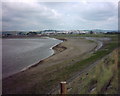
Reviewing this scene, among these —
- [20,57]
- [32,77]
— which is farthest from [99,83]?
[20,57]

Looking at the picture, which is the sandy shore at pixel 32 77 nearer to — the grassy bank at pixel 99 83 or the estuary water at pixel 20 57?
the estuary water at pixel 20 57

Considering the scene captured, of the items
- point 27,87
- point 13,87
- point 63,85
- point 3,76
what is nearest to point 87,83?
point 63,85

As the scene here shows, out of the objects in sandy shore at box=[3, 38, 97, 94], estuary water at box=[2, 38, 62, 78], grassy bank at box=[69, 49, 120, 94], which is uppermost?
grassy bank at box=[69, 49, 120, 94]

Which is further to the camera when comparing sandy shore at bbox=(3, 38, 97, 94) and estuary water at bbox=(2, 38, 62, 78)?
estuary water at bbox=(2, 38, 62, 78)

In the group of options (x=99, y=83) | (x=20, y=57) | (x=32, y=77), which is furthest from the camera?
(x=20, y=57)

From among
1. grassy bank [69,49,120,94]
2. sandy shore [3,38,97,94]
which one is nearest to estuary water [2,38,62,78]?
sandy shore [3,38,97,94]

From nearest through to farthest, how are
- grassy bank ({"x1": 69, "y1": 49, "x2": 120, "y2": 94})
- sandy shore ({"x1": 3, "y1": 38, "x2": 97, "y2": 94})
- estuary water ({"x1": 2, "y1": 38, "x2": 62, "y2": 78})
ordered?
grassy bank ({"x1": 69, "y1": 49, "x2": 120, "y2": 94}) → sandy shore ({"x1": 3, "y1": 38, "x2": 97, "y2": 94}) → estuary water ({"x1": 2, "y1": 38, "x2": 62, "y2": 78})

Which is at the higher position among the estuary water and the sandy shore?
the sandy shore

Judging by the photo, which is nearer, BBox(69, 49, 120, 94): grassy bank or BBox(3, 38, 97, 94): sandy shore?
BBox(69, 49, 120, 94): grassy bank

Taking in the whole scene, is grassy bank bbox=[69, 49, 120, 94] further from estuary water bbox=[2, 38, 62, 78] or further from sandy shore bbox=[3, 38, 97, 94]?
estuary water bbox=[2, 38, 62, 78]

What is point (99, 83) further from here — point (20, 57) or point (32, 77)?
point (20, 57)

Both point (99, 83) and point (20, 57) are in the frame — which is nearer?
point (99, 83)

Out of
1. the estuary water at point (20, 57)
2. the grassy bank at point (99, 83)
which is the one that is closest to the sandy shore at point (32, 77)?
the estuary water at point (20, 57)

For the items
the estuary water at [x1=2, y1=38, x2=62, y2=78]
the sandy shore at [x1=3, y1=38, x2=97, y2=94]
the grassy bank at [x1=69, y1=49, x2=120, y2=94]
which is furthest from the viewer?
the estuary water at [x1=2, y1=38, x2=62, y2=78]
